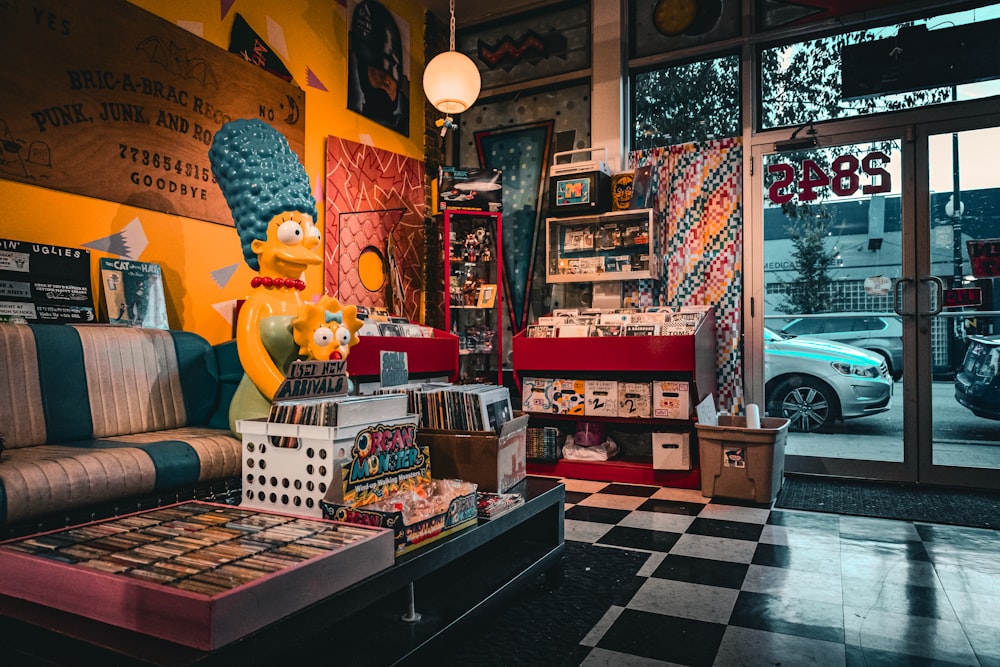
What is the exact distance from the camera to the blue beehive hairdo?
2549 millimetres

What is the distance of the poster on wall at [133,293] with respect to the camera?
10.1 feet

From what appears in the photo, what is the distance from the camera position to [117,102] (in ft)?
10.4

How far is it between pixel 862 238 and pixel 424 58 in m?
3.71

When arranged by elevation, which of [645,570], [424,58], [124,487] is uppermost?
[424,58]

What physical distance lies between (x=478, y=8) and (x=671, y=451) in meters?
4.00

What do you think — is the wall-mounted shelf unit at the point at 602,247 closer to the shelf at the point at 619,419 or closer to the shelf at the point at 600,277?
the shelf at the point at 600,277

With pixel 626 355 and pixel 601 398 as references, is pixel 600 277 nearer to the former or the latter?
pixel 626 355

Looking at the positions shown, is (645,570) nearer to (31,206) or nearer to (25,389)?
(25,389)

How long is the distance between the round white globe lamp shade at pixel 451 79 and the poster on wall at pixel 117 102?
1.07m

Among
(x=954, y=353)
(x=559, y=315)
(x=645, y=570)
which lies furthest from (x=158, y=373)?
(x=954, y=353)

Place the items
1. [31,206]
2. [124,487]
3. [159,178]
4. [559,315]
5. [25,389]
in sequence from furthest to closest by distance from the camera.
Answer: [559,315], [159,178], [31,206], [25,389], [124,487]

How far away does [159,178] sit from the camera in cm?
338

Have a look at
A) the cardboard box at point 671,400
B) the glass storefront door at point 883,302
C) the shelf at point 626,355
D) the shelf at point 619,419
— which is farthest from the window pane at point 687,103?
the shelf at point 619,419

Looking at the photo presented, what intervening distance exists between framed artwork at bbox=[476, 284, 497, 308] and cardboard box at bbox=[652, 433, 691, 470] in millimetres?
1679
